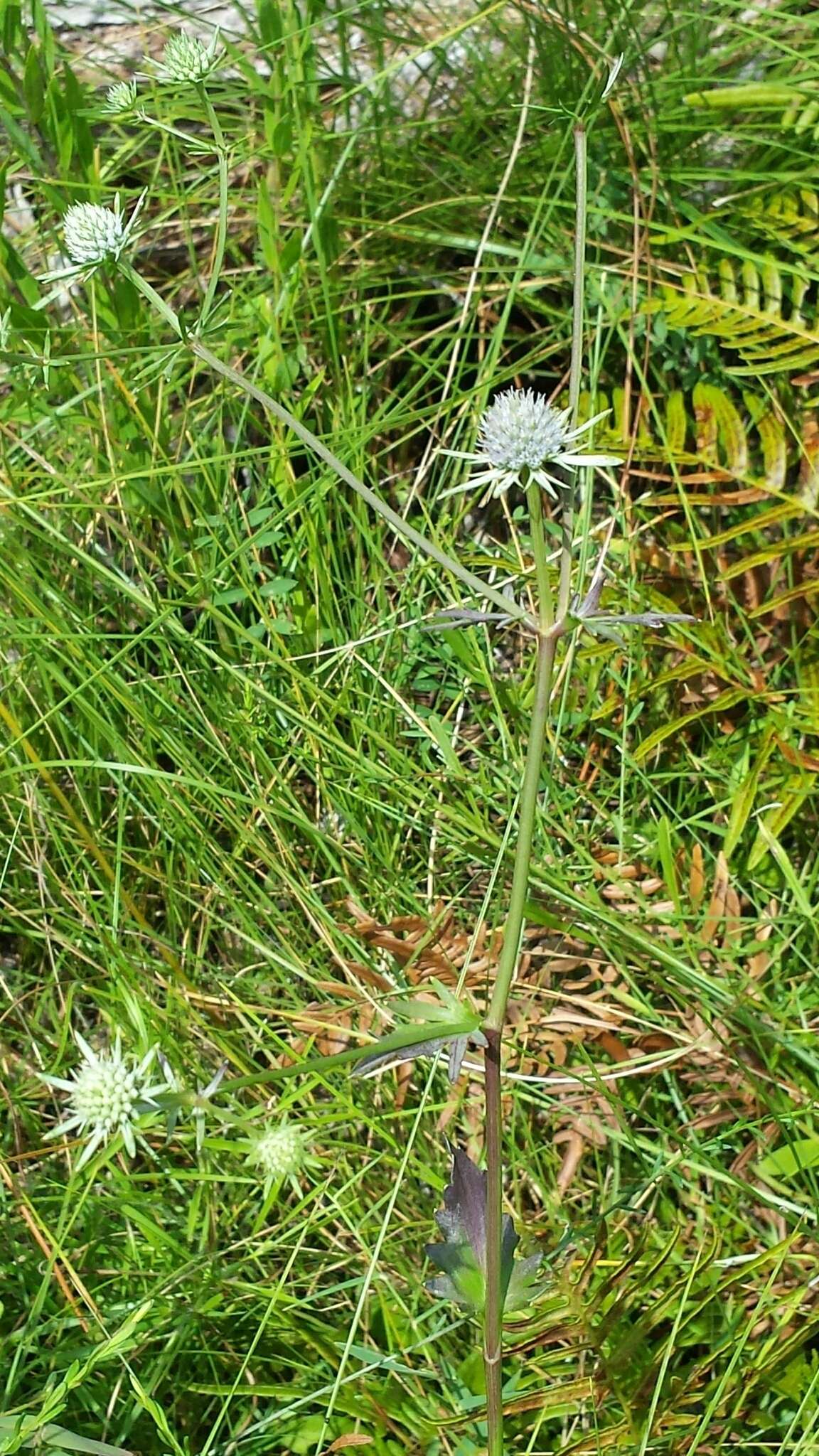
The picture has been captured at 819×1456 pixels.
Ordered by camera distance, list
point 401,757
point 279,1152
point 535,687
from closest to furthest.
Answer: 1. point 535,687
2. point 279,1152
3. point 401,757

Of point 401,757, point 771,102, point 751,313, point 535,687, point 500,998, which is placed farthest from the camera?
point 771,102

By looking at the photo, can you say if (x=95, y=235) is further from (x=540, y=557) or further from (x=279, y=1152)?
(x=279, y=1152)

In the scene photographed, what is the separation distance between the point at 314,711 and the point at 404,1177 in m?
0.77

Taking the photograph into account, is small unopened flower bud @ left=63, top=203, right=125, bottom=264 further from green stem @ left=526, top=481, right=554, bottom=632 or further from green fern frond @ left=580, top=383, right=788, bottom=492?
green fern frond @ left=580, top=383, right=788, bottom=492

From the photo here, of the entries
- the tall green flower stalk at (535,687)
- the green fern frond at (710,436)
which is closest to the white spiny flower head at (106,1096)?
the tall green flower stalk at (535,687)

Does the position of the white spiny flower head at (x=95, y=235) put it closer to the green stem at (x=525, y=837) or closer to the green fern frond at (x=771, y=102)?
the green stem at (x=525, y=837)

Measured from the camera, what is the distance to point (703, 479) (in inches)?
86.4

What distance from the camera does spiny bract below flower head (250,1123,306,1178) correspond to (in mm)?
1596

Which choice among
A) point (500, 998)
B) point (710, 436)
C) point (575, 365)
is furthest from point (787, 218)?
point (500, 998)

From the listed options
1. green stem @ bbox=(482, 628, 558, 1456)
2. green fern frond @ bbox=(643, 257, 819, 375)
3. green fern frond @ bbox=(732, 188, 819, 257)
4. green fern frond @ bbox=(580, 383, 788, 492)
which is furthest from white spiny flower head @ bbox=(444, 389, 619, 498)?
green fern frond @ bbox=(732, 188, 819, 257)

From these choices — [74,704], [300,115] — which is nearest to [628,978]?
[74,704]

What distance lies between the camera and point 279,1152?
161cm

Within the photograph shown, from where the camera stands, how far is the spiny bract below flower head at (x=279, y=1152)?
1.60 metres

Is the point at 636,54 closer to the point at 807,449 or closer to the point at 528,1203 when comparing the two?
the point at 807,449
